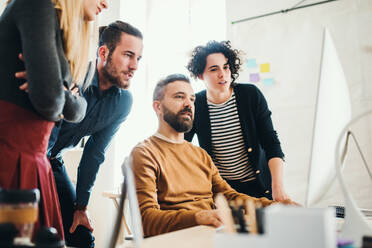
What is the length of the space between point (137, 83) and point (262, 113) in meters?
1.63

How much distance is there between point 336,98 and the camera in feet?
2.38

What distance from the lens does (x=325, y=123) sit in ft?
2.26

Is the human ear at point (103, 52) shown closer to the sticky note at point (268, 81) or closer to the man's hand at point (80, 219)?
the man's hand at point (80, 219)

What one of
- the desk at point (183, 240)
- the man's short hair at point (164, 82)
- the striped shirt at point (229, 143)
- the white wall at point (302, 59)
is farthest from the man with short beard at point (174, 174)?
the white wall at point (302, 59)

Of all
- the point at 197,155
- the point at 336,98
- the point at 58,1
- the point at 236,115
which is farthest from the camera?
the point at 236,115

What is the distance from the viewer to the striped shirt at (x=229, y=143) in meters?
1.74

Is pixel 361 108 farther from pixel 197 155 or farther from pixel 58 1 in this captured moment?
pixel 58 1

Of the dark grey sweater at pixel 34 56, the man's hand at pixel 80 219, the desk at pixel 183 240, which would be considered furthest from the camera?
the man's hand at pixel 80 219

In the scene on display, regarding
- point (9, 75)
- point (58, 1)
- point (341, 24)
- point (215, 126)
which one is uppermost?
point (341, 24)

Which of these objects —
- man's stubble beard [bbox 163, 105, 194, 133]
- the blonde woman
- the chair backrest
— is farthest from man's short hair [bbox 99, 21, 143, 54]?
the chair backrest

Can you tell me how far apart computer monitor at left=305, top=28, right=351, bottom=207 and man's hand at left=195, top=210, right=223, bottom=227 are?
29 centimetres

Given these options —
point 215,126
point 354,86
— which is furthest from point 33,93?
point 354,86

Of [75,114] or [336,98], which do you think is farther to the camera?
[75,114]

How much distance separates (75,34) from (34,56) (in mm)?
184
